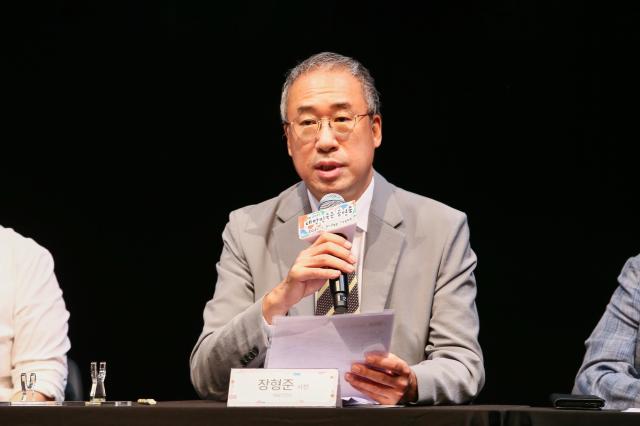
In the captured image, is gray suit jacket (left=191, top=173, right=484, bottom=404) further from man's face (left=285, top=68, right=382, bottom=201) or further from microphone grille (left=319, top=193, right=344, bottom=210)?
microphone grille (left=319, top=193, right=344, bottom=210)

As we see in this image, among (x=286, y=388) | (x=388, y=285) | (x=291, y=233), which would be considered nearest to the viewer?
(x=286, y=388)

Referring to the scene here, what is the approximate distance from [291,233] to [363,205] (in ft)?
0.77

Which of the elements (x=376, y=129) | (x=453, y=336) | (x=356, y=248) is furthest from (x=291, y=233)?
(x=453, y=336)

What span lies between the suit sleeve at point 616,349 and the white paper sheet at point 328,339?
36.3 inches

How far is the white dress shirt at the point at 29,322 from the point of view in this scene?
2.76 metres

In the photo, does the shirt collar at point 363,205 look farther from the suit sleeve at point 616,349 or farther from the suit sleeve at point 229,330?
the suit sleeve at point 616,349

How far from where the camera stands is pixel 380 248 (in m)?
A: 2.82

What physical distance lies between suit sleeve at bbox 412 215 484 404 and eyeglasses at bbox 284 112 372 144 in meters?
0.42

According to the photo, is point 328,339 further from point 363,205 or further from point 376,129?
point 376,129

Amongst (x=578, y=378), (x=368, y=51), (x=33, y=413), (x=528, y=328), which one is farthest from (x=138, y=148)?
(x=33, y=413)

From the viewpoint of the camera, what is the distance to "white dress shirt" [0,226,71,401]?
2756mm

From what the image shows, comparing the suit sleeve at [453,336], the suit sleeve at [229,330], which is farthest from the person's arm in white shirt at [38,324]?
the suit sleeve at [453,336]

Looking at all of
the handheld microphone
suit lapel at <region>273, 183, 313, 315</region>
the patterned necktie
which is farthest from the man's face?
the handheld microphone

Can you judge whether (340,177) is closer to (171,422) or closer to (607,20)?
(171,422)
